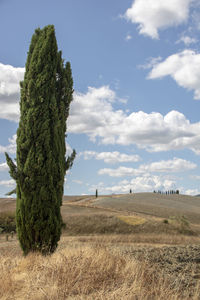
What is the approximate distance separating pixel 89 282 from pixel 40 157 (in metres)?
6.52

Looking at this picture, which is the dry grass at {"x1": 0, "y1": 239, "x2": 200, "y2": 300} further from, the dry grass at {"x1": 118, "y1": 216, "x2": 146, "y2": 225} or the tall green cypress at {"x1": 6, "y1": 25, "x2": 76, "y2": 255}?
the dry grass at {"x1": 118, "y1": 216, "x2": 146, "y2": 225}

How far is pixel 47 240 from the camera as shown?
12922 mm

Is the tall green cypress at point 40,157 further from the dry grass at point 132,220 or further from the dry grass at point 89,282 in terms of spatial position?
the dry grass at point 132,220

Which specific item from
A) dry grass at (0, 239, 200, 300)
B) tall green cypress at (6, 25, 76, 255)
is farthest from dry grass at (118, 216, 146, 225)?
dry grass at (0, 239, 200, 300)

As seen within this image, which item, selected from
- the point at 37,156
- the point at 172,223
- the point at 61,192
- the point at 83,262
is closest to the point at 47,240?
the point at 61,192

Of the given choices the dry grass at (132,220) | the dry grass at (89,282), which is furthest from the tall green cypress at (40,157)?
the dry grass at (132,220)

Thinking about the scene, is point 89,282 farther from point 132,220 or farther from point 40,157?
point 132,220

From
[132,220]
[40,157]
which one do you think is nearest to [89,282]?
[40,157]

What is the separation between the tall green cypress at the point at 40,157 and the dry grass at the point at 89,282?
345 centimetres

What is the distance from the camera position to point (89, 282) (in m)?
7.59

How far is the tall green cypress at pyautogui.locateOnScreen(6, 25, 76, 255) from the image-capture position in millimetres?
12906

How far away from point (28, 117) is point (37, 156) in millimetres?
1845

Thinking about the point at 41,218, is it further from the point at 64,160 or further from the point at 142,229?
the point at 142,229

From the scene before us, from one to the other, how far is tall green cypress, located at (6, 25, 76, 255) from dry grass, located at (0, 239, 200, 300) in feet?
11.3
